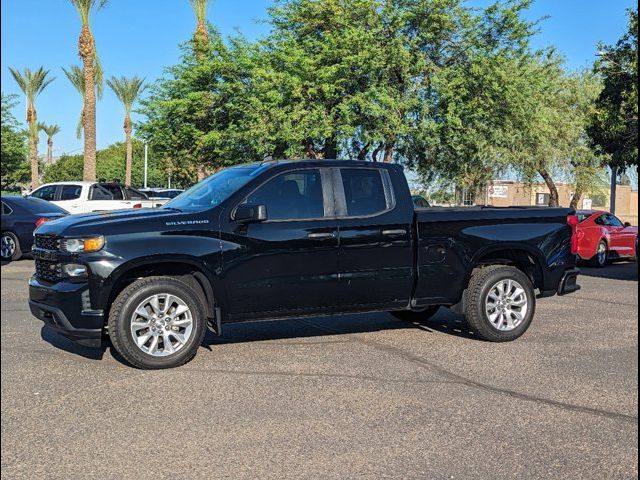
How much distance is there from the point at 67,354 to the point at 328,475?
3.55m

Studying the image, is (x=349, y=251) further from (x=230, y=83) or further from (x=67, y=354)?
(x=230, y=83)

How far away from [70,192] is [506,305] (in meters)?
15.7

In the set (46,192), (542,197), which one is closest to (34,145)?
(46,192)

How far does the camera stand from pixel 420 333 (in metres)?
7.75

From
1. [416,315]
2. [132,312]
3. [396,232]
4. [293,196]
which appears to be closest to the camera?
[132,312]

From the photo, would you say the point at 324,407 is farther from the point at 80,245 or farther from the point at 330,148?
the point at 330,148

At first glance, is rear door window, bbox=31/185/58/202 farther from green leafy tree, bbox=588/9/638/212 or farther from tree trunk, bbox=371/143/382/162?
green leafy tree, bbox=588/9/638/212

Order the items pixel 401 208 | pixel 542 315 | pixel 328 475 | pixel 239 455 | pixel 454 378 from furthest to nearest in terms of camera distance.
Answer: pixel 542 315 < pixel 401 208 < pixel 454 378 < pixel 239 455 < pixel 328 475

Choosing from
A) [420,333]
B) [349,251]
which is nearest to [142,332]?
[349,251]

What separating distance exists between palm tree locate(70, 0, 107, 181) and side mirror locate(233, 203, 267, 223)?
1426 centimetres

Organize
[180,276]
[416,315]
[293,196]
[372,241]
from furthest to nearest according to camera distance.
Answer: [416,315] → [372,241] → [293,196] → [180,276]

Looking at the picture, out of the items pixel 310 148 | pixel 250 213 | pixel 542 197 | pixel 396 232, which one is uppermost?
pixel 310 148

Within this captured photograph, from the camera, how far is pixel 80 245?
18.6ft

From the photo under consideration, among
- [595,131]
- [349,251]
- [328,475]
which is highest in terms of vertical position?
[595,131]
